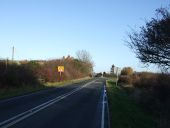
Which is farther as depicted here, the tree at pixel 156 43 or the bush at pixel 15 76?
the bush at pixel 15 76

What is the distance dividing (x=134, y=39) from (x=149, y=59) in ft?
4.05

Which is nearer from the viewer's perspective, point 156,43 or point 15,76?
point 156,43

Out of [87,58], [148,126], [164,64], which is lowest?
[148,126]

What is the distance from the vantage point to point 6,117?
17.1m

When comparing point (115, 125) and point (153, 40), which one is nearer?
point (115, 125)

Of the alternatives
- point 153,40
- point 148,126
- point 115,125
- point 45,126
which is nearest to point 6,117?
point 45,126

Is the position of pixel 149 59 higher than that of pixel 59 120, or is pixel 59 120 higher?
pixel 149 59

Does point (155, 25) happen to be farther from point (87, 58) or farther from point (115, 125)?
point (87, 58)

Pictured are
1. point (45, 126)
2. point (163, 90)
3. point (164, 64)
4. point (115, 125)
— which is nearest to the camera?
point (45, 126)

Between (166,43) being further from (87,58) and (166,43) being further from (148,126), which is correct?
(87,58)

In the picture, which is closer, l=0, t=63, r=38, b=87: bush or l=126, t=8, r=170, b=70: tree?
l=126, t=8, r=170, b=70: tree

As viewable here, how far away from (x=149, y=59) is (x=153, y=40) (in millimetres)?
1684

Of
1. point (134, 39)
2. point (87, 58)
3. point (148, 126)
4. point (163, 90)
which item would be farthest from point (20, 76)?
point (87, 58)

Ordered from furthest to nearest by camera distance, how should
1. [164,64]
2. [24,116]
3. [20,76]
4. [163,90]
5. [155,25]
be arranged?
[20,76]
[163,90]
[164,64]
[155,25]
[24,116]
